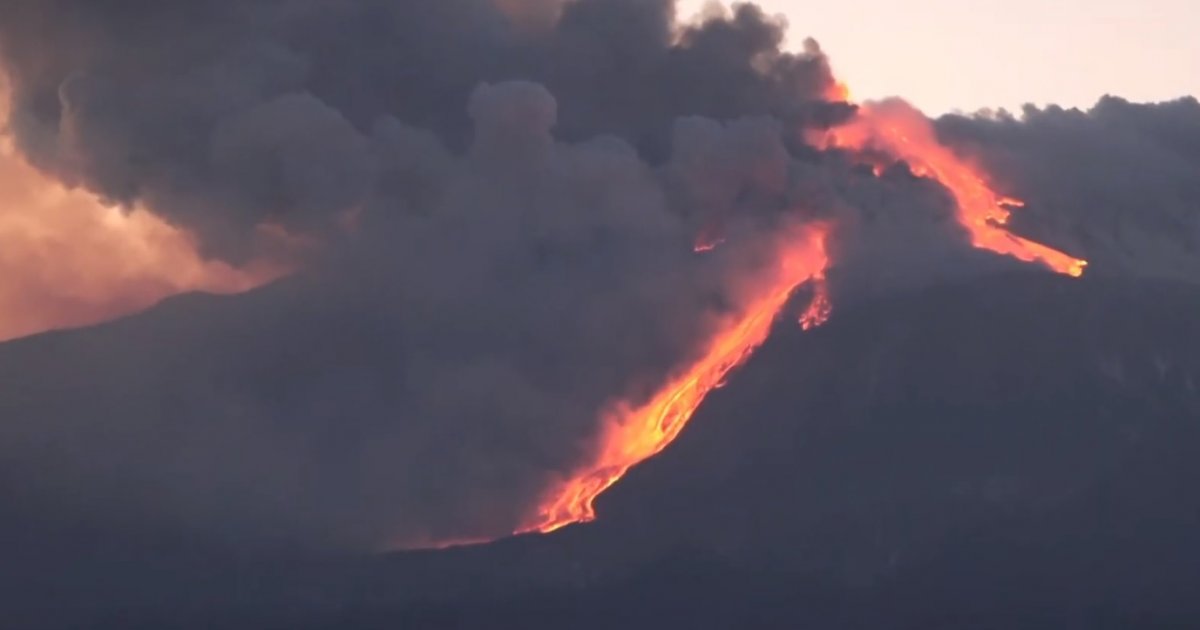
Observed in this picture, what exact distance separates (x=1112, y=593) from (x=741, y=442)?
11924mm

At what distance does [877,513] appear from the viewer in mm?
84625

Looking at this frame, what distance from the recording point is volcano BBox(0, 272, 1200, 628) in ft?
266

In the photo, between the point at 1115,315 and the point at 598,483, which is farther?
the point at 1115,315

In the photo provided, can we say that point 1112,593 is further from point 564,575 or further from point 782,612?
point 564,575

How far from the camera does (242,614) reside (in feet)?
273

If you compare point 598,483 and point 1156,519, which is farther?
point 1156,519

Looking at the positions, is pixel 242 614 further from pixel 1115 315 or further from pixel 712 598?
pixel 1115 315

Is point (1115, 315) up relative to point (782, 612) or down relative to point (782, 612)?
up

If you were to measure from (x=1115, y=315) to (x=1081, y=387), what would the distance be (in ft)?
8.25

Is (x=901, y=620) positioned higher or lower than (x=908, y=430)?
lower

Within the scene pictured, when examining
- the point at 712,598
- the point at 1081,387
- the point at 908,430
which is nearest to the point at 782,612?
the point at 712,598

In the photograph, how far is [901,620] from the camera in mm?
81688

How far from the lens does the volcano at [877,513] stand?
266ft

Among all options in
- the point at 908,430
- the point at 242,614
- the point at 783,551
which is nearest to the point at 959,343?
the point at 908,430
